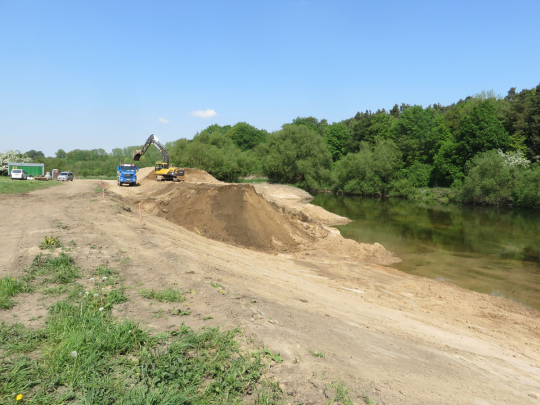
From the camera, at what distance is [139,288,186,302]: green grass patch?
7.31 m

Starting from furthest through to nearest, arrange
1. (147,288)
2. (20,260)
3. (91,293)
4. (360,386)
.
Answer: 1. (20,260)
2. (147,288)
3. (91,293)
4. (360,386)

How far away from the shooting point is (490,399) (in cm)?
534

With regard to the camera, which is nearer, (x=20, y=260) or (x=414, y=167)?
(x=20, y=260)

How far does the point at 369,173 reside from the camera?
6944 cm

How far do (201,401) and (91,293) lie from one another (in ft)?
13.6

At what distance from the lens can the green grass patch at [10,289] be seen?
641 cm

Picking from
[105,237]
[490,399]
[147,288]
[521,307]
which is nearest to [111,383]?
[147,288]

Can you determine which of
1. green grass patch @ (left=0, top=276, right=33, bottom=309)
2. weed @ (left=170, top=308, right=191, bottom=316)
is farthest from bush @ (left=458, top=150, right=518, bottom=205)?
green grass patch @ (left=0, top=276, right=33, bottom=309)

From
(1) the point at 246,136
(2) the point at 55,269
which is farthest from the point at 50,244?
(1) the point at 246,136

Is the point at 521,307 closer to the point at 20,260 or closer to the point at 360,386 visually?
the point at 360,386

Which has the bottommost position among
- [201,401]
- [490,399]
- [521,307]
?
[521,307]

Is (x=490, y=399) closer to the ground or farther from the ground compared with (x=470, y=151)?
closer to the ground

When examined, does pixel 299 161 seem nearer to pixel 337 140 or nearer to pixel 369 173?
pixel 369 173

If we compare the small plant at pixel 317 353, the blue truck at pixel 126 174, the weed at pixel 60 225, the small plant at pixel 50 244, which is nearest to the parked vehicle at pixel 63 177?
the blue truck at pixel 126 174
